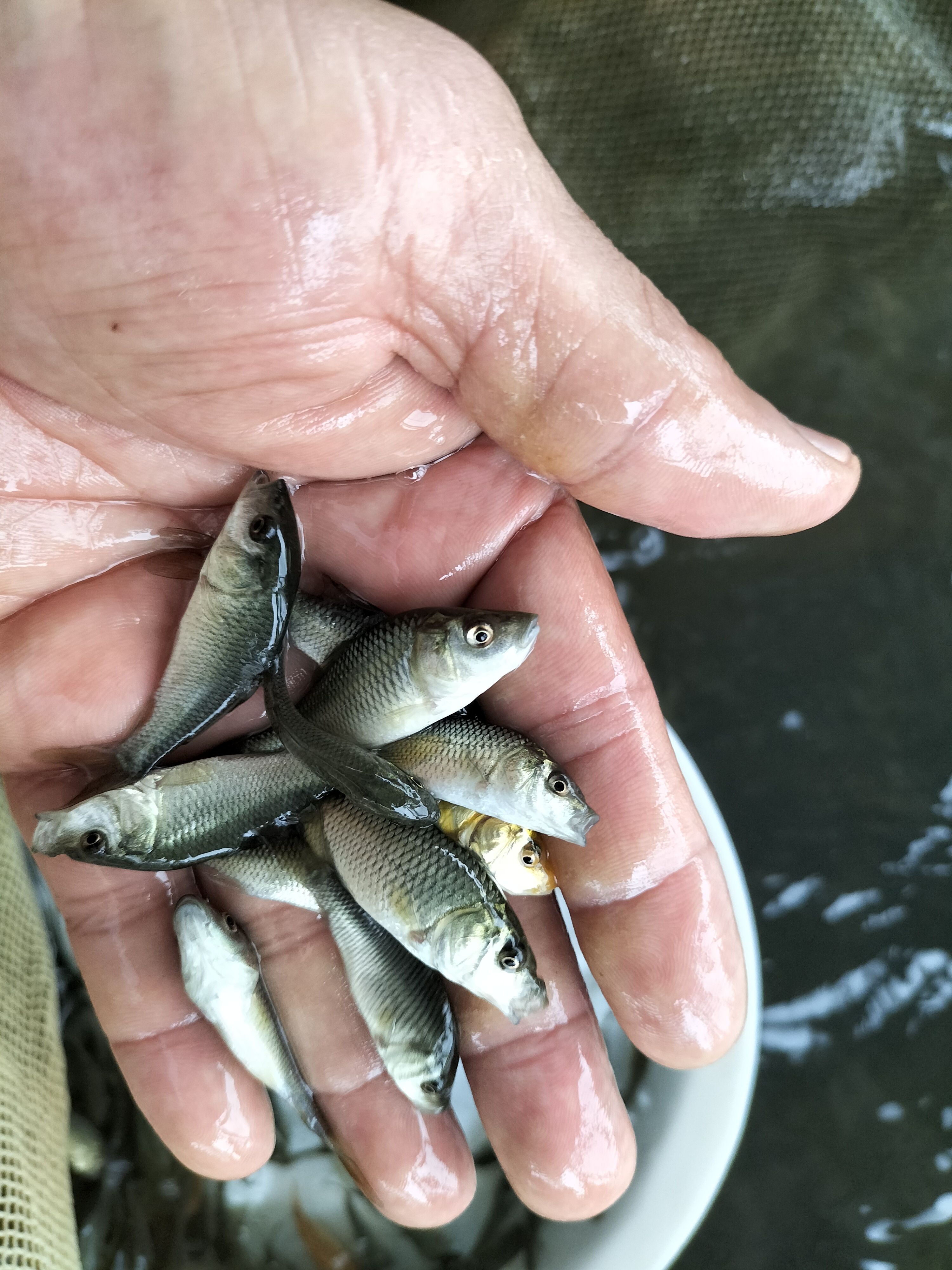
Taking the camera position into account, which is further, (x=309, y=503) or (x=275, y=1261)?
(x=275, y=1261)


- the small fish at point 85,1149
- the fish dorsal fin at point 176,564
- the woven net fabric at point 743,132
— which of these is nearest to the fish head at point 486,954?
the fish dorsal fin at point 176,564

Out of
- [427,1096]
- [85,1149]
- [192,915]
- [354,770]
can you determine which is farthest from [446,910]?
[85,1149]

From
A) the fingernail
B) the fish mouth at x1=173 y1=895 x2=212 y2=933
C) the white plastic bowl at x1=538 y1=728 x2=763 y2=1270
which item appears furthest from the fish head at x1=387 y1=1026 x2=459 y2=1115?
the fingernail

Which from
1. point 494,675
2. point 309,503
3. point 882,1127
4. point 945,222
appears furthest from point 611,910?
point 945,222

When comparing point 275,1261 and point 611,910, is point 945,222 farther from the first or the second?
point 275,1261

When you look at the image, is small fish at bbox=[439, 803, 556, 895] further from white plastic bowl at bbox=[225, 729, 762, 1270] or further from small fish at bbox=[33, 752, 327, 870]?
white plastic bowl at bbox=[225, 729, 762, 1270]

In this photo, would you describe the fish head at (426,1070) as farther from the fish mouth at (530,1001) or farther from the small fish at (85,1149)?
the small fish at (85,1149)
